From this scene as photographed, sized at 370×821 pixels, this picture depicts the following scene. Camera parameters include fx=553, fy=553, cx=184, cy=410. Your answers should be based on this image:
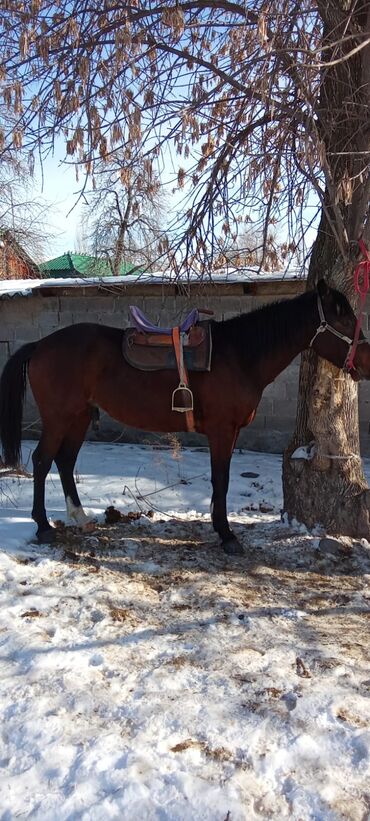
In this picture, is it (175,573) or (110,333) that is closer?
(175,573)

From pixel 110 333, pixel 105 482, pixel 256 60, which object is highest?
pixel 256 60

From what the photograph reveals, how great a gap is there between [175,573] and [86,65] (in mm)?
3320

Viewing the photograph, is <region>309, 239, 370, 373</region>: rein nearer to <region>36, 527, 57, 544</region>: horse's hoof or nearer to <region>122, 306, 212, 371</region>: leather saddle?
<region>122, 306, 212, 371</region>: leather saddle

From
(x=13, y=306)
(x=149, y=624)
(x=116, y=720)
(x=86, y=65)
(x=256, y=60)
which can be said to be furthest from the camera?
(x=13, y=306)

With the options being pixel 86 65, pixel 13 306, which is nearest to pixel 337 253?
pixel 86 65

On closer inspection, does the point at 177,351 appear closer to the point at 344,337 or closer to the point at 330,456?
the point at 344,337

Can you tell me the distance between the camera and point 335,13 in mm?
3648

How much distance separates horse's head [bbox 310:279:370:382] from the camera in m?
3.64

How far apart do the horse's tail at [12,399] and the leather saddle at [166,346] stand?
0.79 metres

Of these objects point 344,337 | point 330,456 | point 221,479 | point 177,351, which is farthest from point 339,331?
point 221,479

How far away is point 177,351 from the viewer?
378cm

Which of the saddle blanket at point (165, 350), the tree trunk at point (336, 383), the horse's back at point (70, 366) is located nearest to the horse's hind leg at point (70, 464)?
the horse's back at point (70, 366)

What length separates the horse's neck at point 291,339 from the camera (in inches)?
148

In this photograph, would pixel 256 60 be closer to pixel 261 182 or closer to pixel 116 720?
pixel 261 182
